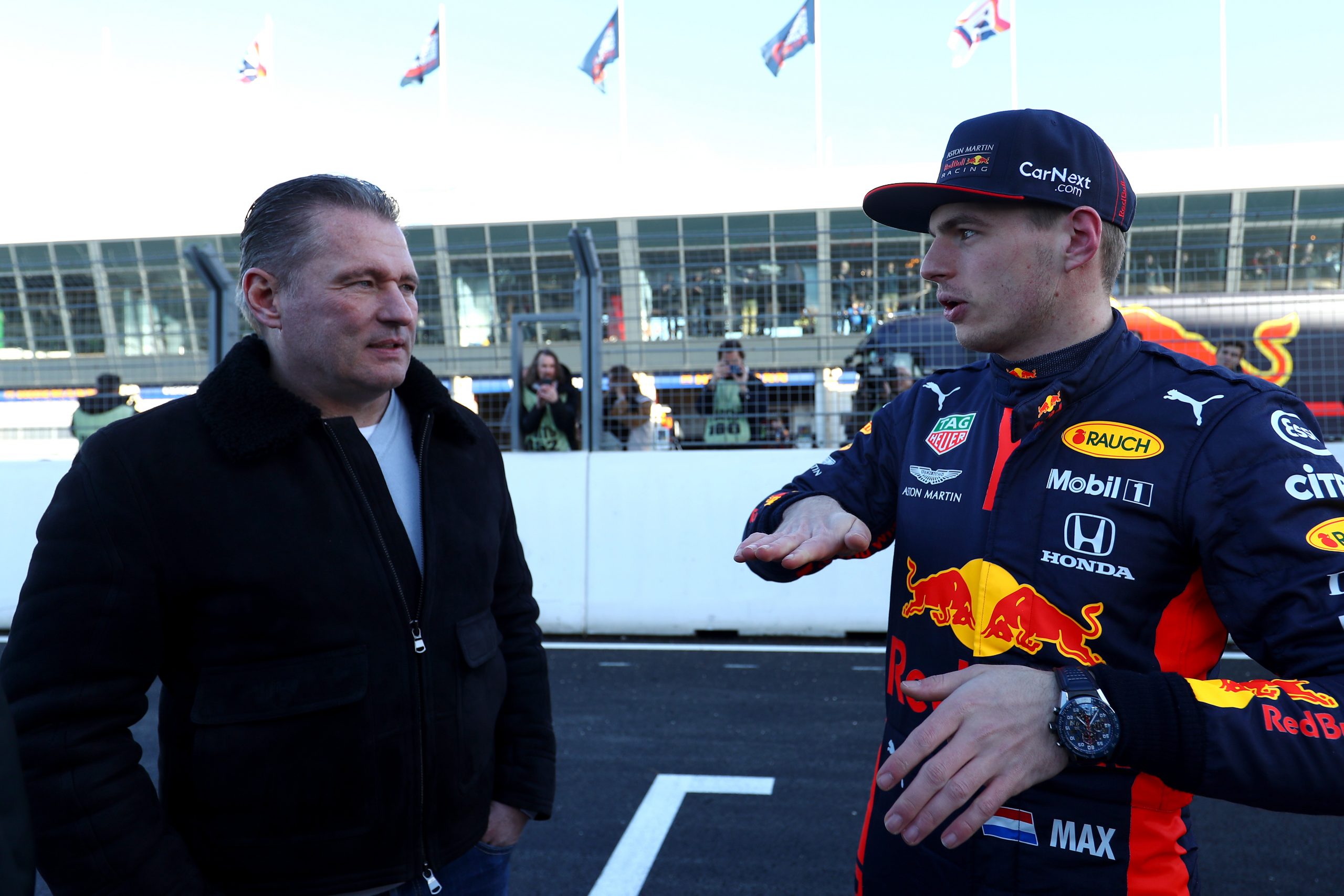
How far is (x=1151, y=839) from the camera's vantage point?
60.0 inches

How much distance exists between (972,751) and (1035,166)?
1.02 meters

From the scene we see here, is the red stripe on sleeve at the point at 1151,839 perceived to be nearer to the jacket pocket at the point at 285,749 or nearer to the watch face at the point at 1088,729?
the watch face at the point at 1088,729

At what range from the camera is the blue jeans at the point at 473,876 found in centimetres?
179

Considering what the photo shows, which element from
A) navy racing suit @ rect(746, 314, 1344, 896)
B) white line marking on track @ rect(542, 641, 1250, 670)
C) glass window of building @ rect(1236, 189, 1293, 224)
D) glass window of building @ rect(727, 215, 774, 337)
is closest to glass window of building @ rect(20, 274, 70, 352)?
white line marking on track @ rect(542, 641, 1250, 670)

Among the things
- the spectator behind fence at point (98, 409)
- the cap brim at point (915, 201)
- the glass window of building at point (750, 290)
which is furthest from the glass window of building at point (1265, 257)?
the spectator behind fence at point (98, 409)

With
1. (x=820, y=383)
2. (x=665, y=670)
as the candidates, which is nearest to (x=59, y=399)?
(x=665, y=670)

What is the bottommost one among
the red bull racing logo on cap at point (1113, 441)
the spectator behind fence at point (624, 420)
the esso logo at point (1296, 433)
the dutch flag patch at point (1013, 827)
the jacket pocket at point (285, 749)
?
the spectator behind fence at point (624, 420)

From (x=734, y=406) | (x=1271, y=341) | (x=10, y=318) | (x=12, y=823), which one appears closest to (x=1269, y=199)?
(x=1271, y=341)

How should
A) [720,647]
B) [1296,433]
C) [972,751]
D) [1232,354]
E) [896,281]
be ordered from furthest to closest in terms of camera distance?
1. [1232,354]
2. [896,281]
3. [720,647]
4. [1296,433]
5. [972,751]

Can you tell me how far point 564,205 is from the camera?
31.7 m

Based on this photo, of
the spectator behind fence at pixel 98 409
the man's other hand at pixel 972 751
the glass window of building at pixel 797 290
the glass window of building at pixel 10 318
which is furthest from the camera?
the spectator behind fence at pixel 98 409

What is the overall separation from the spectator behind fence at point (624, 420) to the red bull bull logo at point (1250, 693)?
6.04m

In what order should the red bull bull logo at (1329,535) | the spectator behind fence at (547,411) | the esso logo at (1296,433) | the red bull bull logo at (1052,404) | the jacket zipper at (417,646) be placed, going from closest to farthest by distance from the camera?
1. the red bull bull logo at (1329,535)
2. the esso logo at (1296,433)
3. the red bull bull logo at (1052,404)
4. the jacket zipper at (417,646)
5. the spectator behind fence at (547,411)

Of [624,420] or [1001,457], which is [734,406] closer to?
[624,420]
